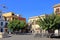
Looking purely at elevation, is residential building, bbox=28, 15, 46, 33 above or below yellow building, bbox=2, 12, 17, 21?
below

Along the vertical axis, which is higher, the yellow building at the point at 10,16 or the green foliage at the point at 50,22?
the yellow building at the point at 10,16

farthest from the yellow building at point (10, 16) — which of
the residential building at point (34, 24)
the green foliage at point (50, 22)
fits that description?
the green foliage at point (50, 22)

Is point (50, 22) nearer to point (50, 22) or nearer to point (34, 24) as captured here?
point (50, 22)

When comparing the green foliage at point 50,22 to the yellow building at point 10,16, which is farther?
the yellow building at point 10,16

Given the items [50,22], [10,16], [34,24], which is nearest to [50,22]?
[50,22]

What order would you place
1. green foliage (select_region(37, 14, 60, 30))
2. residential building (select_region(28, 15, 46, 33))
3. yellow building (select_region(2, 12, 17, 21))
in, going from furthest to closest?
yellow building (select_region(2, 12, 17, 21))
residential building (select_region(28, 15, 46, 33))
green foliage (select_region(37, 14, 60, 30))

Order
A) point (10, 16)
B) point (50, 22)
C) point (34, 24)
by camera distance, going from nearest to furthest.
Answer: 1. point (50, 22)
2. point (34, 24)
3. point (10, 16)

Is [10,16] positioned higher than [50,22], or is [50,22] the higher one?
[10,16]

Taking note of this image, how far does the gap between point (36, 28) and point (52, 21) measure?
4055 centimetres

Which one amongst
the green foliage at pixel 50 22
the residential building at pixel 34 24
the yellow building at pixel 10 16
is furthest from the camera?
the yellow building at pixel 10 16

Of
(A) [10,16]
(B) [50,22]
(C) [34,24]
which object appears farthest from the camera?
(A) [10,16]

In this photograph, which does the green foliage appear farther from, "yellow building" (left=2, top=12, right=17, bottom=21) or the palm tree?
"yellow building" (left=2, top=12, right=17, bottom=21)

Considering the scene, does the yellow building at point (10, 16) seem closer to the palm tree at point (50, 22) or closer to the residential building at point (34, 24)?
the residential building at point (34, 24)

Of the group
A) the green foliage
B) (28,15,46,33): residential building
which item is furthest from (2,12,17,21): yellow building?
the green foliage
